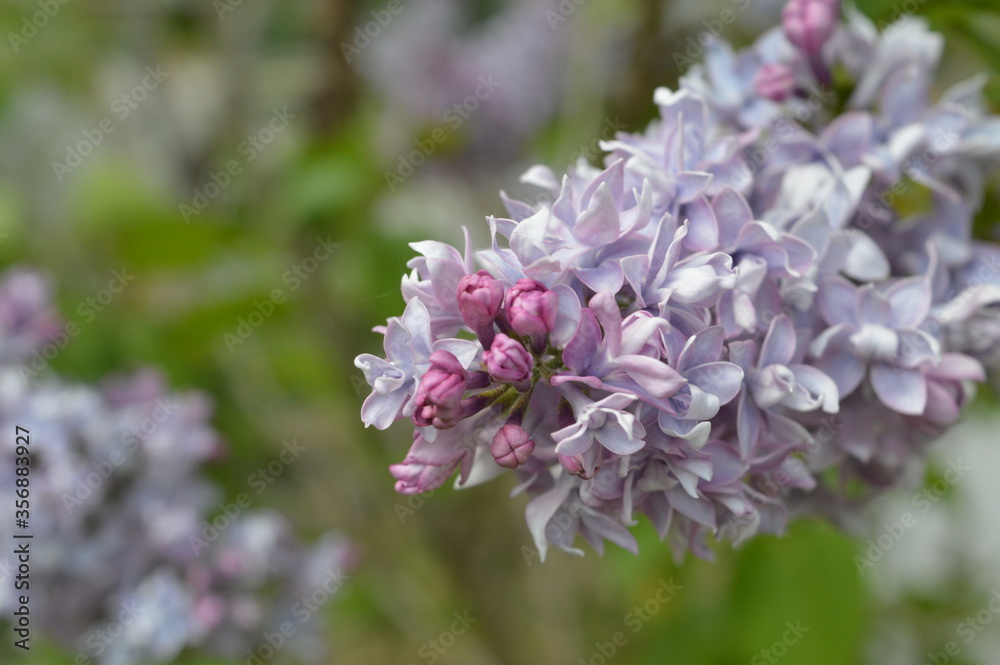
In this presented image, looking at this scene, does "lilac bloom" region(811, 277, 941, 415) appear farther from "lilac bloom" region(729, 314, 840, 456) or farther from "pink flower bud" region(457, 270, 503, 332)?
"pink flower bud" region(457, 270, 503, 332)

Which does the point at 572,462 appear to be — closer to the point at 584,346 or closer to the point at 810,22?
the point at 584,346

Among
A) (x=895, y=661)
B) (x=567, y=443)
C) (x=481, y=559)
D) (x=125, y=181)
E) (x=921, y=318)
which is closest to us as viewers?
(x=567, y=443)

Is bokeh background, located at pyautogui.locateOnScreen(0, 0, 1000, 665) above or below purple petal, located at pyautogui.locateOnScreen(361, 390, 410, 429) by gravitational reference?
below

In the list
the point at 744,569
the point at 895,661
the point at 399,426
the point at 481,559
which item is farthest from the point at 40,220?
the point at 895,661

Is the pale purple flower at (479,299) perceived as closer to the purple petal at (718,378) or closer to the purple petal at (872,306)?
the purple petal at (718,378)

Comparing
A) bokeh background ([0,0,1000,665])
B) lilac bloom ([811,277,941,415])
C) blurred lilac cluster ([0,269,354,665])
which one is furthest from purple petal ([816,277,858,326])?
blurred lilac cluster ([0,269,354,665])

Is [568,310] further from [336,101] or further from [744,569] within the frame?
[336,101]
